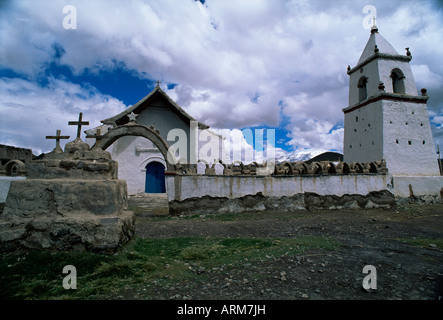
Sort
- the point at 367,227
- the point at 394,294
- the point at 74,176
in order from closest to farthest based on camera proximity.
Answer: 1. the point at 394,294
2. the point at 74,176
3. the point at 367,227

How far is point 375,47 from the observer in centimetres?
1446

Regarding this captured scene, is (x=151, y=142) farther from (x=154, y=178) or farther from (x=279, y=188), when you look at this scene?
(x=279, y=188)

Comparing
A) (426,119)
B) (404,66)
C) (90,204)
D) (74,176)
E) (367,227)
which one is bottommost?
(367,227)

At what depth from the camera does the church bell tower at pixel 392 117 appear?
13336 mm

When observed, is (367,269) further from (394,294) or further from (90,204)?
(90,204)

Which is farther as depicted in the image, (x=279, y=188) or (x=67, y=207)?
(x=279, y=188)

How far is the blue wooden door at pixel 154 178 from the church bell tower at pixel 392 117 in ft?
43.0

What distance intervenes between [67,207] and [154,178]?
11.6m

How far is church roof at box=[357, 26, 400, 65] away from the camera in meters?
14.5

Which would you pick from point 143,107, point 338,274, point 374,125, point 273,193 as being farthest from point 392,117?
point 143,107

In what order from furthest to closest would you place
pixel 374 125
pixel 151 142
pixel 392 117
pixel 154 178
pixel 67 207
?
pixel 151 142
pixel 154 178
pixel 374 125
pixel 392 117
pixel 67 207
